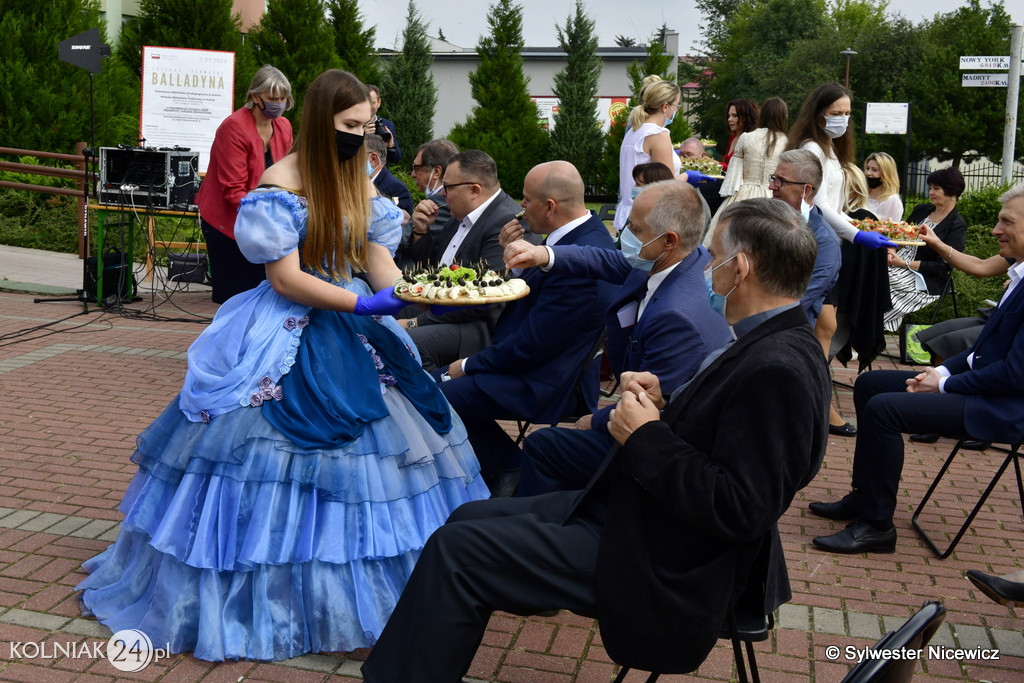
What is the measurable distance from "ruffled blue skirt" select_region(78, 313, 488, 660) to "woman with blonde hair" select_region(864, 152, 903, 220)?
7027 millimetres

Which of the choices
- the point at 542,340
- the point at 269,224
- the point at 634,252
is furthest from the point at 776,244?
the point at 542,340

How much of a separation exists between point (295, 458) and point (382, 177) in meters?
4.66

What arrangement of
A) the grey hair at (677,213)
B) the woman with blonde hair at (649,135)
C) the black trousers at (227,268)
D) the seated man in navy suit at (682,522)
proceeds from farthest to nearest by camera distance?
1. the woman with blonde hair at (649,135)
2. the black trousers at (227,268)
3. the grey hair at (677,213)
4. the seated man in navy suit at (682,522)

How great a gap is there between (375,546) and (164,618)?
0.79m

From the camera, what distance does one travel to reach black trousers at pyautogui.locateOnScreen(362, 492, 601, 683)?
272cm

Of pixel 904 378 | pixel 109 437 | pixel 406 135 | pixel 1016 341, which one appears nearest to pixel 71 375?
pixel 109 437

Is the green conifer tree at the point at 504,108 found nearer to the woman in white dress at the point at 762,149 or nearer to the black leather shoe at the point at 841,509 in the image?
the woman in white dress at the point at 762,149

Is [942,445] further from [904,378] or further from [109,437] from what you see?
[109,437]

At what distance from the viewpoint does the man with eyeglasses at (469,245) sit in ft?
18.7

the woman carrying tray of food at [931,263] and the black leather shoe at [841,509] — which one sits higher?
the woman carrying tray of food at [931,263]

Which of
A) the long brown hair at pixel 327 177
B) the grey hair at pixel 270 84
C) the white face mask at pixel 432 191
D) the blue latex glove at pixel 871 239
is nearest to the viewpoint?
the long brown hair at pixel 327 177

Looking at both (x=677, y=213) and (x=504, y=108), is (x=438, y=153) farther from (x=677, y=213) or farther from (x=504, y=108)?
(x=504, y=108)

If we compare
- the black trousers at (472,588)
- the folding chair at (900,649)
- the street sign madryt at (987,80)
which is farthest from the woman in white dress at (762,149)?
the street sign madryt at (987,80)

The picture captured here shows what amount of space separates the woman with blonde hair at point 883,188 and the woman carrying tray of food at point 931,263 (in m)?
0.79
